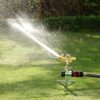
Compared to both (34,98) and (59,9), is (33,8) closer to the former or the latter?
(59,9)

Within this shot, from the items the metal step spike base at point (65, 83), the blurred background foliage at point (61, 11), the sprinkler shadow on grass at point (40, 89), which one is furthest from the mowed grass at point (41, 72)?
the blurred background foliage at point (61, 11)

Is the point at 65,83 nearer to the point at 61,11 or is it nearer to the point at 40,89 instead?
the point at 40,89

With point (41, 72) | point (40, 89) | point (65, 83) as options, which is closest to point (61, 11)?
point (41, 72)

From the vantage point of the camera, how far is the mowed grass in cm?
886

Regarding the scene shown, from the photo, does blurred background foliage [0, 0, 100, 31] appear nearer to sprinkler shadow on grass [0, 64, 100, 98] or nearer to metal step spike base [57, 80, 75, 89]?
sprinkler shadow on grass [0, 64, 100, 98]

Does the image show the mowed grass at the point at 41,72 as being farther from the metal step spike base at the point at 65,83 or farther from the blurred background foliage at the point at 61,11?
the blurred background foliage at the point at 61,11

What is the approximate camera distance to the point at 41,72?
11344 millimetres

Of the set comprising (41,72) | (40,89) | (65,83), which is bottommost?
(40,89)

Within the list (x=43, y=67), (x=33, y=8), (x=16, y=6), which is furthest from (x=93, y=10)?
(x=43, y=67)

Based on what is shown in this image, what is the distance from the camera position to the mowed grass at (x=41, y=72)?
8.86 m

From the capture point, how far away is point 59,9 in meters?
27.0

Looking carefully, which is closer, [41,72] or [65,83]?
[65,83]

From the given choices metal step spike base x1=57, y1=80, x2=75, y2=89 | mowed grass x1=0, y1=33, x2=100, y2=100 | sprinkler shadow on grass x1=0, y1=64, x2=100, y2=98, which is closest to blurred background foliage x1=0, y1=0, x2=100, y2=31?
mowed grass x1=0, y1=33, x2=100, y2=100

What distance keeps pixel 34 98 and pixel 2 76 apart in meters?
2.41
